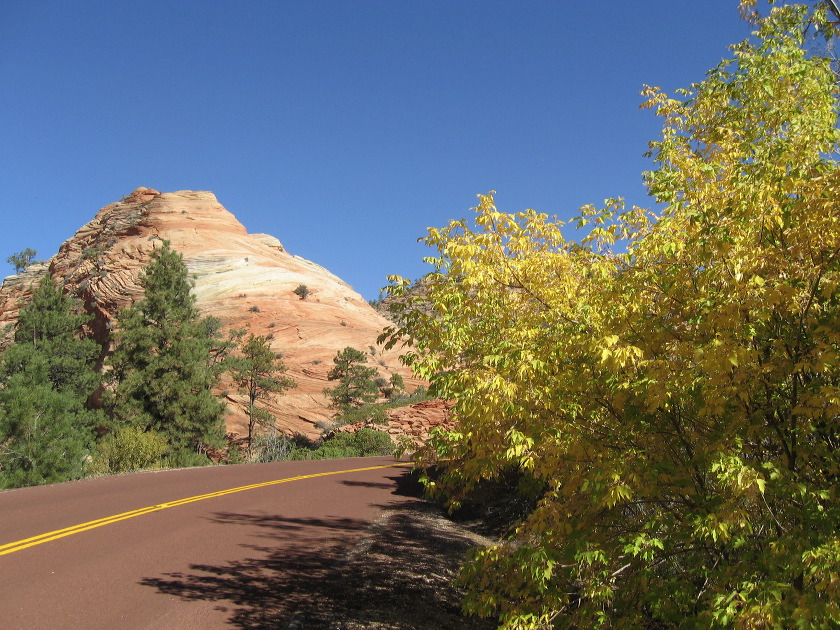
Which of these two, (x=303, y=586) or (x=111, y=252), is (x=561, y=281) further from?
(x=111, y=252)

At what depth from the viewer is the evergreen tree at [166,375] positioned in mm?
29438

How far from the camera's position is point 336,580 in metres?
7.88

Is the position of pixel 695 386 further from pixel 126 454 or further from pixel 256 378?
pixel 256 378

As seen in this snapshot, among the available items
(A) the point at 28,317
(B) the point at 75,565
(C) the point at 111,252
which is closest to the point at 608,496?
(B) the point at 75,565

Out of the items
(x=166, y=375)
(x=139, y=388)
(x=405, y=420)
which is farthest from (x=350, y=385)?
(x=139, y=388)

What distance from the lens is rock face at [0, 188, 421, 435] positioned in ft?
156

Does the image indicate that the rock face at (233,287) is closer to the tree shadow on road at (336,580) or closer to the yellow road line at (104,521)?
the yellow road line at (104,521)

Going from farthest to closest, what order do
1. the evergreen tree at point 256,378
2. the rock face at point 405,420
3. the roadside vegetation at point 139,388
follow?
1. the evergreen tree at point 256,378
2. the rock face at point 405,420
3. the roadside vegetation at point 139,388

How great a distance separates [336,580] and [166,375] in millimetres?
24795

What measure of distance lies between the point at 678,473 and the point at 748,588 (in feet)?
2.51

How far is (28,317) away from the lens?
3081 cm

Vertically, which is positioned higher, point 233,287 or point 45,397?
point 233,287

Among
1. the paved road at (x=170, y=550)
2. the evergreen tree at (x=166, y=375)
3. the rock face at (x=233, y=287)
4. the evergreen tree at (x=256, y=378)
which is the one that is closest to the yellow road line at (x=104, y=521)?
the paved road at (x=170, y=550)

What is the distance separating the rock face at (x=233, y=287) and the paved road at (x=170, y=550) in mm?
27507
